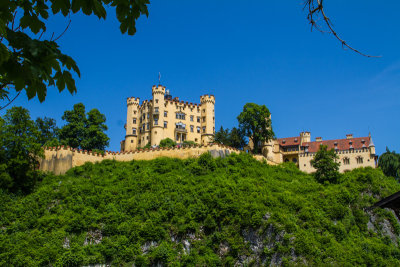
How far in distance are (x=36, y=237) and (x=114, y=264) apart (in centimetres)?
700

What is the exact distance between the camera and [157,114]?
66625 millimetres

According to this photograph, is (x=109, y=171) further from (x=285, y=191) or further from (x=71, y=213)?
(x=285, y=191)

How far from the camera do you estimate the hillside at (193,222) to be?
3328cm

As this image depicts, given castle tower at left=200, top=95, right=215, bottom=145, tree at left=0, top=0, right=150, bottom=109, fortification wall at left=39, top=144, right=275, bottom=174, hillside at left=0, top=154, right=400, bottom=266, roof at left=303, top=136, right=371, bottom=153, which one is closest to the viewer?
tree at left=0, top=0, right=150, bottom=109

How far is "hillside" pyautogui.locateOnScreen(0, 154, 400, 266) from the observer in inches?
1310

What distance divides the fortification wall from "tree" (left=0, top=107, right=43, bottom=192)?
3626mm

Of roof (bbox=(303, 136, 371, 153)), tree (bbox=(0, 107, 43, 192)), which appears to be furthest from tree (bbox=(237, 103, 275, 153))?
tree (bbox=(0, 107, 43, 192))

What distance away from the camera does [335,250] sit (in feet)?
110

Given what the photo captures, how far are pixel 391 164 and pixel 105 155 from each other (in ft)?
141

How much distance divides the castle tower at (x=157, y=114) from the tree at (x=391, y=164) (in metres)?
35.3

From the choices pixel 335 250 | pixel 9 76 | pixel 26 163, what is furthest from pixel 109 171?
pixel 9 76

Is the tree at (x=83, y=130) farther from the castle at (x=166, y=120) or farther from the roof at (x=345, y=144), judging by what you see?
the roof at (x=345, y=144)

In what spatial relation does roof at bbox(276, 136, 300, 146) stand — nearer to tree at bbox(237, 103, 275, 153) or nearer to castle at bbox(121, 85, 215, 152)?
tree at bbox(237, 103, 275, 153)

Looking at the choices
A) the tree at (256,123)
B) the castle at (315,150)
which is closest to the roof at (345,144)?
the castle at (315,150)
